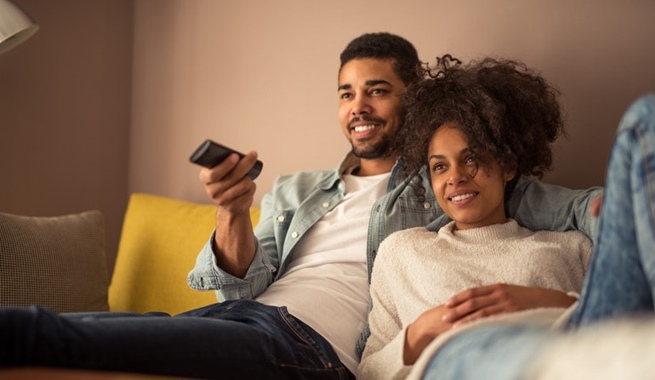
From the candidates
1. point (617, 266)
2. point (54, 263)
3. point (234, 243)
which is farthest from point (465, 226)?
point (54, 263)

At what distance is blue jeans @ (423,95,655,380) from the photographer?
0.90 metres

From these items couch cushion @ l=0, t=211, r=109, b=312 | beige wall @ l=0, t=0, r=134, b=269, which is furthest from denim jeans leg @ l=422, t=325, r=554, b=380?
beige wall @ l=0, t=0, r=134, b=269

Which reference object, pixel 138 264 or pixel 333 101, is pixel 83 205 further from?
pixel 333 101

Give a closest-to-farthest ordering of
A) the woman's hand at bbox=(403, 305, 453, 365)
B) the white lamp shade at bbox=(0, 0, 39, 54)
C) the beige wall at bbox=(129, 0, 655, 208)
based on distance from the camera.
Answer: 1. the woman's hand at bbox=(403, 305, 453, 365)
2. the beige wall at bbox=(129, 0, 655, 208)
3. the white lamp shade at bbox=(0, 0, 39, 54)

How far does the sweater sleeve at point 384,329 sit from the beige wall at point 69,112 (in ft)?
5.51

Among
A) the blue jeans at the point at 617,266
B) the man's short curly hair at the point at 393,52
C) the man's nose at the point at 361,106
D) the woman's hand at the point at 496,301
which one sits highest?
the man's short curly hair at the point at 393,52

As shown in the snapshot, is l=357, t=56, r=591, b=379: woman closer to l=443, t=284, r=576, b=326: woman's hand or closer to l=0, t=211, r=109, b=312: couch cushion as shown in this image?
l=443, t=284, r=576, b=326: woman's hand

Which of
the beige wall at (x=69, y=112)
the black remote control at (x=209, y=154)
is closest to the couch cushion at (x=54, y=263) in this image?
the beige wall at (x=69, y=112)

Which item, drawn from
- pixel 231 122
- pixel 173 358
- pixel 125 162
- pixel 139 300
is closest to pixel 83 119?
pixel 125 162

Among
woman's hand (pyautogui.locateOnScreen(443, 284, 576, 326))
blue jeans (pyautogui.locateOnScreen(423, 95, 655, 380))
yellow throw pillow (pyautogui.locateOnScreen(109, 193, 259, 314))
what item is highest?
blue jeans (pyautogui.locateOnScreen(423, 95, 655, 380))

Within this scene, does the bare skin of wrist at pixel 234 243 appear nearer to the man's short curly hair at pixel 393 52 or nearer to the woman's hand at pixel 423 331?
the woman's hand at pixel 423 331

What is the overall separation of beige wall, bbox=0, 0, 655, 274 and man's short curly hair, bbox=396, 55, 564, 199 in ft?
0.60

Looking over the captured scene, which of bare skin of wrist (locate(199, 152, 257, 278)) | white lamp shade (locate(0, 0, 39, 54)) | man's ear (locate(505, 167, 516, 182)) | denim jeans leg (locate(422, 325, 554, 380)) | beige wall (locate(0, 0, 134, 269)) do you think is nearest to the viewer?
denim jeans leg (locate(422, 325, 554, 380))

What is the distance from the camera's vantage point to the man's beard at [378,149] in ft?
6.39
